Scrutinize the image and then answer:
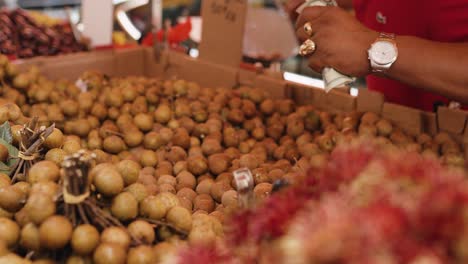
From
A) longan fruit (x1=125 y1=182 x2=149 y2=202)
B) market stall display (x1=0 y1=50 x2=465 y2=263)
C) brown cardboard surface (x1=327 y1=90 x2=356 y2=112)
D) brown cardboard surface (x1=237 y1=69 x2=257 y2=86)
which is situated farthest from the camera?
brown cardboard surface (x1=237 y1=69 x2=257 y2=86)

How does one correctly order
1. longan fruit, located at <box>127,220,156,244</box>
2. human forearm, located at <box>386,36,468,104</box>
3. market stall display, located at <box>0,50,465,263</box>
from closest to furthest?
market stall display, located at <box>0,50,465,263</box>
longan fruit, located at <box>127,220,156,244</box>
human forearm, located at <box>386,36,468,104</box>

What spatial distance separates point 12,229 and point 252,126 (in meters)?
1.37

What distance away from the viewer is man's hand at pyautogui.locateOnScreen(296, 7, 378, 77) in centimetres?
170

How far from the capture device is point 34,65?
2801 millimetres

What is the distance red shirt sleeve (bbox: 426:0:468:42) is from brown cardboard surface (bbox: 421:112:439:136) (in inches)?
13.9

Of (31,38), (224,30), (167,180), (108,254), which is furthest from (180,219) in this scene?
(31,38)

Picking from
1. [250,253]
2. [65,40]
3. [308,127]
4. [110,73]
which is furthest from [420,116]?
[65,40]

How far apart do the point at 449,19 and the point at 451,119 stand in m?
0.44

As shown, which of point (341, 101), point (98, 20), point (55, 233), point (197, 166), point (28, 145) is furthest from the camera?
point (98, 20)

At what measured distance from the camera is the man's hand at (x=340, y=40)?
1703mm

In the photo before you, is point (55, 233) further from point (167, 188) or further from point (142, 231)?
point (167, 188)

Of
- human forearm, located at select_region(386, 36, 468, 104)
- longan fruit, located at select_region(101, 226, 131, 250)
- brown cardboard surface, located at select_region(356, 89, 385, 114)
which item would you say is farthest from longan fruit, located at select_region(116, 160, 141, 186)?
brown cardboard surface, located at select_region(356, 89, 385, 114)

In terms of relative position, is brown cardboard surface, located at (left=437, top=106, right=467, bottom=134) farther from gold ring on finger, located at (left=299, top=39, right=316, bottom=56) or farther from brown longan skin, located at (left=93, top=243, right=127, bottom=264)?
brown longan skin, located at (left=93, top=243, right=127, bottom=264)

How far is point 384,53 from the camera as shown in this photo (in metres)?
1.66
